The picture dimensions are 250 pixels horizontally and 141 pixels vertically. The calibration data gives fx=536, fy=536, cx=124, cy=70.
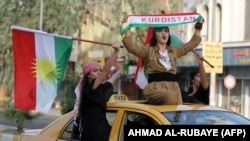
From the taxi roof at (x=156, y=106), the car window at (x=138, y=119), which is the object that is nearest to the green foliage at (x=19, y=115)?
the taxi roof at (x=156, y=106)

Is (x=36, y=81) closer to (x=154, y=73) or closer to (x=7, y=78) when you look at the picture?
(x=154, y=73)

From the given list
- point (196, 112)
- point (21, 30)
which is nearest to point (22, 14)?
point (21, 30)

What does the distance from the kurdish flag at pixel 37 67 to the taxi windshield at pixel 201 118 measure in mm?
1833

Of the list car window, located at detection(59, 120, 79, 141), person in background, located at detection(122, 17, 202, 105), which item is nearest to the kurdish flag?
car window, located at detection(59, 120, 79, 141)

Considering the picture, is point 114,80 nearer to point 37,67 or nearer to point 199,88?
point 37,67

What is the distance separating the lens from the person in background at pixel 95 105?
5.46m

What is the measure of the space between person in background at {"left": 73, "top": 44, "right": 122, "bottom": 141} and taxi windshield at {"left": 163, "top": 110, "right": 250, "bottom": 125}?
738 millimetres

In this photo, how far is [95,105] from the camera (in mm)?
5496

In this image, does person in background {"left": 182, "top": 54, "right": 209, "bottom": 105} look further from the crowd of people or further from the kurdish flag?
the kurdish flag

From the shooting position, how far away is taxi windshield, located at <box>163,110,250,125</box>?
5.05 meters

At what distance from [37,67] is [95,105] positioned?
1.32 metres

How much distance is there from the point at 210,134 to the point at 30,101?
110 inches

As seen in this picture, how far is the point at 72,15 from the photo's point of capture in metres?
30.0

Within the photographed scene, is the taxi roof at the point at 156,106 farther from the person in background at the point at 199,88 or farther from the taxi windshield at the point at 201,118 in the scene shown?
the person in background at the point at 199,88
